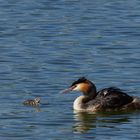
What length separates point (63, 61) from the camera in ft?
→ 89.3

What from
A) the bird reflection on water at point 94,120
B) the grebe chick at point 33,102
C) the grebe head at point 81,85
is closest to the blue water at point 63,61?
the bird reflection on water at point 94,120

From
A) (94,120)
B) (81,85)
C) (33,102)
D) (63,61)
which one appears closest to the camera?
(94,120)

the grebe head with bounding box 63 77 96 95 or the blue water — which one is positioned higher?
the grebe head with bounding box 63 77 96 95

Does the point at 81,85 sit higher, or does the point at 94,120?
the point at 81,85

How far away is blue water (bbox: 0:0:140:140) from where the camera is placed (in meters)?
20.3

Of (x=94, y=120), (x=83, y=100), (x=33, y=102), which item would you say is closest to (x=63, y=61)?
(x=83, y=100)

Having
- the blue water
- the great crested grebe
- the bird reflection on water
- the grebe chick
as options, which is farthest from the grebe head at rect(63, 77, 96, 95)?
the grebe chick

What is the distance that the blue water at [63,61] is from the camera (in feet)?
66.7

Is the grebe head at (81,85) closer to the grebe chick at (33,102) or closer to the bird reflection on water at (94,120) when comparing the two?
the bird reflection on water at (94,120)

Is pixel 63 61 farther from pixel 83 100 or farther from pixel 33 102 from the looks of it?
pixel 33 102

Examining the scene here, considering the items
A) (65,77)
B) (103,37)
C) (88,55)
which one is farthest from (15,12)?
(65,77)

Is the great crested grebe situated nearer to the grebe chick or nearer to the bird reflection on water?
the bird reflection on water

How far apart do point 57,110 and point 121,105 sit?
5.57 feet

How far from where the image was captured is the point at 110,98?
22.8 meters
